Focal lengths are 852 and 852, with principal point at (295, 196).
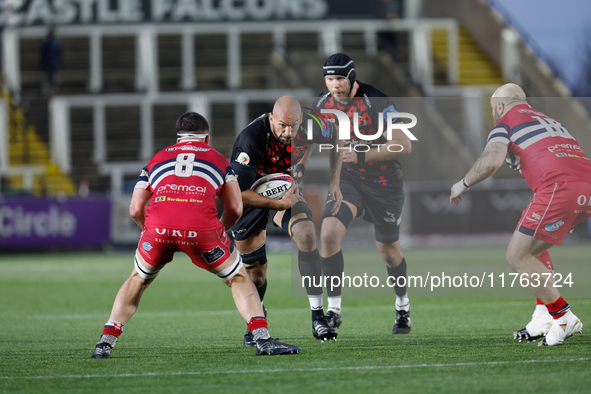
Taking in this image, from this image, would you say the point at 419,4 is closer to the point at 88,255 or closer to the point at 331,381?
the point at 88,255

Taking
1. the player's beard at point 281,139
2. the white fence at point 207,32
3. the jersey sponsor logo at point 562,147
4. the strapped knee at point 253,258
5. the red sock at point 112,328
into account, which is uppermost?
the white fence at point 207,32

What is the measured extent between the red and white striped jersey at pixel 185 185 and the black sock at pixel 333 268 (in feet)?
5.68

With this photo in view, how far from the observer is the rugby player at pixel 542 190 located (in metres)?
6.30

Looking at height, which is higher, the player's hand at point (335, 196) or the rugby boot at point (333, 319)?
the player's hand at point (335, 196)

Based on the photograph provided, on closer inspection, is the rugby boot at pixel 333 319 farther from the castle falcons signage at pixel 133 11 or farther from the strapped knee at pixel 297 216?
the castle falcons signage at pixel 133 11

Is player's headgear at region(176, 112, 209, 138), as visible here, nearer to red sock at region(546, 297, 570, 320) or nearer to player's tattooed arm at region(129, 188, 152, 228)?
player's tattooed arm at region(129, 188, 152, 228)

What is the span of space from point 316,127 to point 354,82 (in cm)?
53

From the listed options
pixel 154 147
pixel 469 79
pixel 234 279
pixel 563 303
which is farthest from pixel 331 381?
pixel 469 79

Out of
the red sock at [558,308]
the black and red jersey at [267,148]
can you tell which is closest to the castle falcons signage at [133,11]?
the black and red jersey at [267,148]

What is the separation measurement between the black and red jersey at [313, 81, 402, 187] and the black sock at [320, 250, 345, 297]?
30.1 inches

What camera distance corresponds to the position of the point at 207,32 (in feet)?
91.1

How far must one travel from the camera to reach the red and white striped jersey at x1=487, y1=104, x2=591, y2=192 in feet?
21.1

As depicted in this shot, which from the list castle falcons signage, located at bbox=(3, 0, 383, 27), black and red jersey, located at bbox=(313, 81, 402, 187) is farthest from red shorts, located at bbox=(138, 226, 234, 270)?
castle falcons signage, located at bbox=(3, 0, 383, 27)

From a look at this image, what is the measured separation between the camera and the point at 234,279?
6.05 m
